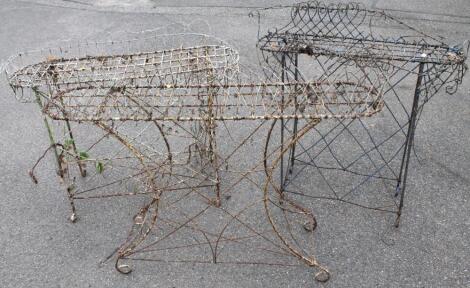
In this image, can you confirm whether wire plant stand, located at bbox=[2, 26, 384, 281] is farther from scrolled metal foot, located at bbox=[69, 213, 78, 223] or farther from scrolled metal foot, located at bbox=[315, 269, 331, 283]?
scrolled metal foot, located at bbox=[69, 213, 78, 223]

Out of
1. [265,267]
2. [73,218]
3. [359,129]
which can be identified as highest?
[359,129]

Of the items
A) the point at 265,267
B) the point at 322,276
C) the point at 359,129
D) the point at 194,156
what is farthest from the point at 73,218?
the point at 359,129

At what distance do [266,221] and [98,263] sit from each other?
4.35 ft

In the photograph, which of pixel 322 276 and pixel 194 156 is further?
pixel 194 156

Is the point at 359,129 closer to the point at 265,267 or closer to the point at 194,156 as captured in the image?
the point at 194,156

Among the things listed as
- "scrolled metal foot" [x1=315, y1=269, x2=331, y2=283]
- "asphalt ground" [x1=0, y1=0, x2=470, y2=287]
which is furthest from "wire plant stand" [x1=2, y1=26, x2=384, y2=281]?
"asphalt ground" [x1=0, y1=0, x2=470, y2=287]

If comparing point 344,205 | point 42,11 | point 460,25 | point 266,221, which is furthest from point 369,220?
point 42,11

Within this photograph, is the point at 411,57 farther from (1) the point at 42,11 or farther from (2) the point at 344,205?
(1) the point at 42,11

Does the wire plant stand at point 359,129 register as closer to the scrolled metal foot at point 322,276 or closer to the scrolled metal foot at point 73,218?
the scrolled metal foot at point 322,276

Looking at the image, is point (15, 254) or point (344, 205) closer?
point (15, 254)

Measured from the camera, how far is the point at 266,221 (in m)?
4.05

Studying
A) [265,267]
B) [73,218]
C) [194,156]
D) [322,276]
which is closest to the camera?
[322,276]

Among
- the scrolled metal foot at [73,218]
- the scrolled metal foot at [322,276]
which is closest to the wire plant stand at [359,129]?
the scrolled metal foot at [322,276]

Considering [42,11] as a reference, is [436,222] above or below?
below
